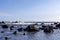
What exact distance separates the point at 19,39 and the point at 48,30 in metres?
30.1

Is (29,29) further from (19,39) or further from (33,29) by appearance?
(19,39)

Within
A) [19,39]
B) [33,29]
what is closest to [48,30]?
[33,29]

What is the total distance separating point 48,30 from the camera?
8525 centimetres

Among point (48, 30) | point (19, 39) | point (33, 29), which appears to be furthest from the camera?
point (33, 29)

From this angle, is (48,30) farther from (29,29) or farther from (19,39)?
(19,39)

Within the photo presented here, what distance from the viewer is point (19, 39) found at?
5788cm

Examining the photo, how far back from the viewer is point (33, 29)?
91375mm

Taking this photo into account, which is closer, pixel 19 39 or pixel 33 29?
pixel 19 39

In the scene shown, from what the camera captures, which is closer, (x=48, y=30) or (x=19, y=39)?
(x=19, y=39)

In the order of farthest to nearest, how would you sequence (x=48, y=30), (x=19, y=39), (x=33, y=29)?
(x=33, y=29) < (x=48, y=30) < (x=19, y=39)

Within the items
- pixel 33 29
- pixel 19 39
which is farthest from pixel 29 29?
pixel 19 39

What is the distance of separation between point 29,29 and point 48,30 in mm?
11202

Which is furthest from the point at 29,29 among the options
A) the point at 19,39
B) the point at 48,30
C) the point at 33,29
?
the point at 19,39

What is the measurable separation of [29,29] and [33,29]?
82.2 inches
